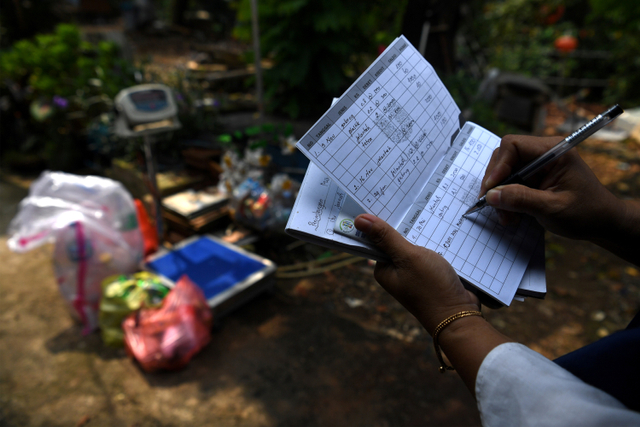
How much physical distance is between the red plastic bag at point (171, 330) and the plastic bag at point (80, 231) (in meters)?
0.43

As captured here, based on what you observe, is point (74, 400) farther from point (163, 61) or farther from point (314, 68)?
point (163, 61)

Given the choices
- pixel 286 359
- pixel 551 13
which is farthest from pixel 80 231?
pixel 551 13

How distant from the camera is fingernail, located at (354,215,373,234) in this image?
75 centimetres

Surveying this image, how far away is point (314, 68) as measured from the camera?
3.79 meters

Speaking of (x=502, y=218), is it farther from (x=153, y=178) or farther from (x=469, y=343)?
(x=153, y=178)

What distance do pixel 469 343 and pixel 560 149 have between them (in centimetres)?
49

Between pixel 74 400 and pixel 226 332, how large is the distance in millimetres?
882

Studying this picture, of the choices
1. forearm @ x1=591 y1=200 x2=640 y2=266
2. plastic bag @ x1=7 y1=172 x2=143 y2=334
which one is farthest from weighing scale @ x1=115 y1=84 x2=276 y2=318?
forearm @ x1=591 y1=200 x2=640 y2=266

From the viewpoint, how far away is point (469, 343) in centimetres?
72

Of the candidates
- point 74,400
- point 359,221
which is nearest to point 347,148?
point 359,221

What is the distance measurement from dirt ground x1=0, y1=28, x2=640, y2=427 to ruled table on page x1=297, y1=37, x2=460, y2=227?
5.17ft

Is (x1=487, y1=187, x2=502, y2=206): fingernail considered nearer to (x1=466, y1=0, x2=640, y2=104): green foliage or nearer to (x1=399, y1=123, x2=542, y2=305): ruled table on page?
(x1=399, y1=123, x2=542, y2=305): ruled table on page

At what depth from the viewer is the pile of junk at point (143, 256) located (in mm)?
2182

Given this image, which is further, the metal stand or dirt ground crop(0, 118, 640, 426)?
the metal stand
